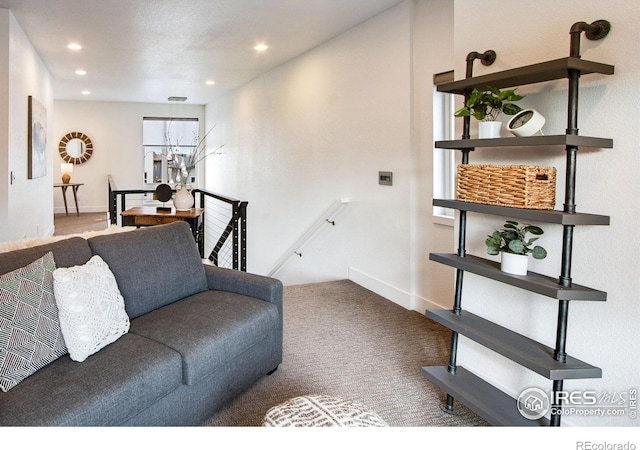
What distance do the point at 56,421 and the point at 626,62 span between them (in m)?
2.30

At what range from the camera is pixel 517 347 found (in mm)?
1942

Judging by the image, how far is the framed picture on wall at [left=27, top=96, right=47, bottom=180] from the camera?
17.3ft

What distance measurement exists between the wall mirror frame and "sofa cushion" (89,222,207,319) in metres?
8.82

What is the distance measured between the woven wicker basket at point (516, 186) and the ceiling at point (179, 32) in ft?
7.83

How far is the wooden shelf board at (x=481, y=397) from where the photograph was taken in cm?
195

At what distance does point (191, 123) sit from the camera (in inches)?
423

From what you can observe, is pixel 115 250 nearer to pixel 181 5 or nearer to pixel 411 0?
pixel 181 5

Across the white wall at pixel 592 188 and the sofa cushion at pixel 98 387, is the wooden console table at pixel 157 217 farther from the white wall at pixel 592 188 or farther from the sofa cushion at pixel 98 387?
the white wall at pixel 592 188

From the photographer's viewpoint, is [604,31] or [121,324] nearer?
[604,31]

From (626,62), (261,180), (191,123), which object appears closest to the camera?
(626,62)

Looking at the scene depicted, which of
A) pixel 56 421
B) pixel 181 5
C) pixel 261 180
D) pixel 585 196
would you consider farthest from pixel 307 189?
pixel 56 421

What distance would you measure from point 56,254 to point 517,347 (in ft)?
6.81

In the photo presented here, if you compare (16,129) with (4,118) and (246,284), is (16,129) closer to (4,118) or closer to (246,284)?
(4,118)

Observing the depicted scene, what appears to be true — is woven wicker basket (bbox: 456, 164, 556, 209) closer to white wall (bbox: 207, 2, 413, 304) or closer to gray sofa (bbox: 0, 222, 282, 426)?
gray sofa (bbox: 0, 222, 282, 426)
